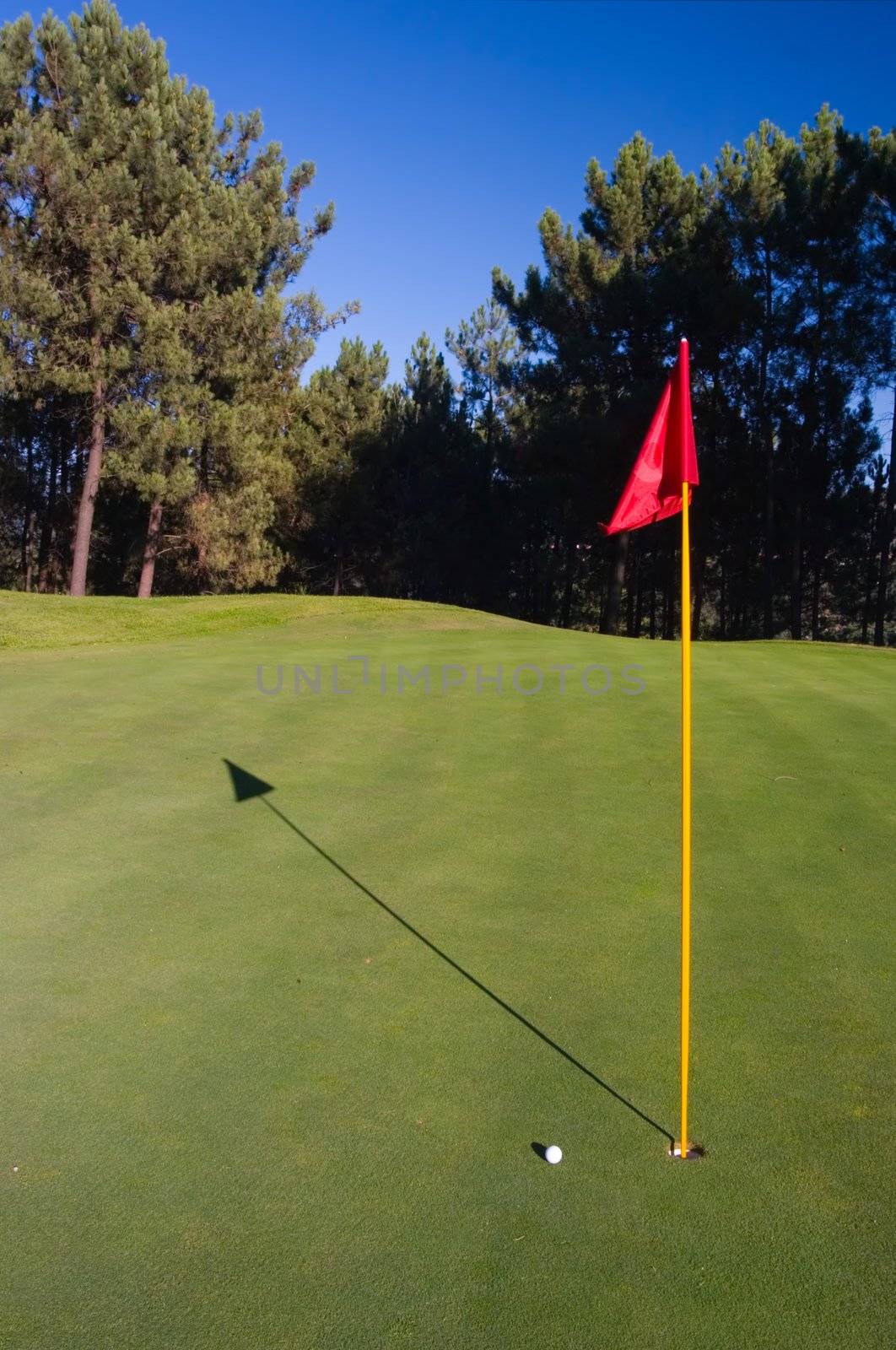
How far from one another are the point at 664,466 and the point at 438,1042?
8.34 feet

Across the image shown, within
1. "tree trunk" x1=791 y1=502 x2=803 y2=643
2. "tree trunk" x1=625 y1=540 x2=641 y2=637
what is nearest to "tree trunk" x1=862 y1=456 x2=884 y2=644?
"tree trunk" x1=791 y1=502 x2=803 y2=643

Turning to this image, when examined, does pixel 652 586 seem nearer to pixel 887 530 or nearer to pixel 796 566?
pixel 796 566

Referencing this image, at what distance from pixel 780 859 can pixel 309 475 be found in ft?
108

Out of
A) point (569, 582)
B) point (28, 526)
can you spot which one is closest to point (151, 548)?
point (28, 526)

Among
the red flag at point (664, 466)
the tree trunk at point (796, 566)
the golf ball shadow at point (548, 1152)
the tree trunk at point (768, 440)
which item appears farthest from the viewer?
the tree trunk at point (796, 566)

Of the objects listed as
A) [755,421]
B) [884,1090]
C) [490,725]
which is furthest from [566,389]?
[884,1090]

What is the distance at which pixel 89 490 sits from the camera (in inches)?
1138

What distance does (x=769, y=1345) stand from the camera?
291cm

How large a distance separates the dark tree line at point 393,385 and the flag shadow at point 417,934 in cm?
2246

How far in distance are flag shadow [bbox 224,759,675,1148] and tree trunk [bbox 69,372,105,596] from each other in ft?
73.2

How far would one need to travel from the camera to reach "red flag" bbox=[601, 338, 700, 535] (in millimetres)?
3959

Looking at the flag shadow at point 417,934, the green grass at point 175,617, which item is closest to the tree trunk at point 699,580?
the green grass at point 175,617

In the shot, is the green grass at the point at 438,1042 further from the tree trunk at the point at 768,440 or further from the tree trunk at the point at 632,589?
the tree trunk at the point at 632,589

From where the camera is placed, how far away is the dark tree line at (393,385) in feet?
92.0
